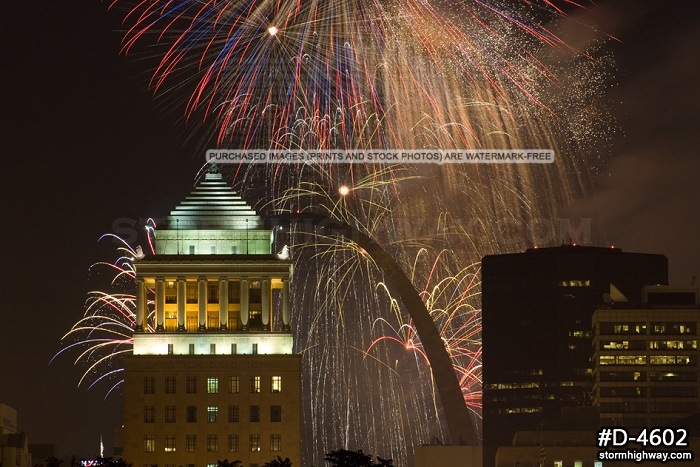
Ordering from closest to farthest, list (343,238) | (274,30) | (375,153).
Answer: (274,30)
(375,153)
(343,238)

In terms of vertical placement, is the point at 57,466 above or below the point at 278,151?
below

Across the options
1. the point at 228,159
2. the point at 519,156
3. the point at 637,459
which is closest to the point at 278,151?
the point at 228,159

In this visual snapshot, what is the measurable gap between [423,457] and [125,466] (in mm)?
32950

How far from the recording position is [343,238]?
191m

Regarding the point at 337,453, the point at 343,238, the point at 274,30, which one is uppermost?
the point at 274,30

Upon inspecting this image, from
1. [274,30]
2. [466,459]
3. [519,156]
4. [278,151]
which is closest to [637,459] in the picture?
[466,459]

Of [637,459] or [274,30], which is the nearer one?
[274,30]

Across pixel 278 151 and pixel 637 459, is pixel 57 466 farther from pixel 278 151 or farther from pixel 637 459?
pixel 637 459

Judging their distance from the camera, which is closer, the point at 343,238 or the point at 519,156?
the point at 519,156

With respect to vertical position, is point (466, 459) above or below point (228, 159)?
below

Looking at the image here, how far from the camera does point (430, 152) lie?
179 metres

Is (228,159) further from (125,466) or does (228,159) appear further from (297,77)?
(125,466)

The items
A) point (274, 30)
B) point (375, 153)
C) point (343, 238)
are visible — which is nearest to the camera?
point (274, 30)

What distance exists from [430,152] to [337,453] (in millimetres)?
31330
